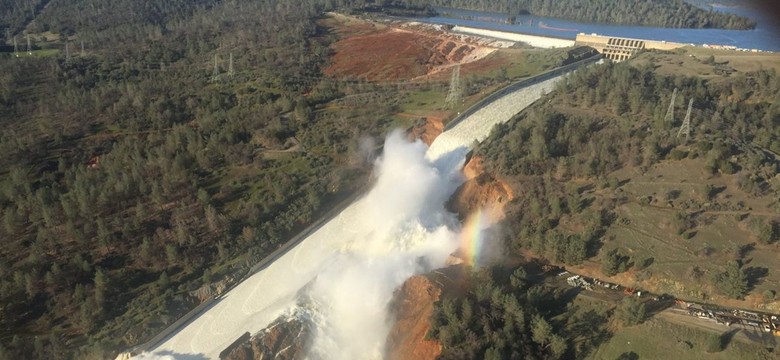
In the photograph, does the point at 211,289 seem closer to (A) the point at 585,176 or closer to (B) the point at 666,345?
(B) the point at 666,345

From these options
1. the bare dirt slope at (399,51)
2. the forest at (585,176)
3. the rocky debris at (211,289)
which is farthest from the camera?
the bare dirt slope at (399,51)

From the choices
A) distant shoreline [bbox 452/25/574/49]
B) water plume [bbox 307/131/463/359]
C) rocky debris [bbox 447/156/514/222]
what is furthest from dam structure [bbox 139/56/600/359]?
distant shoreline [bbox 452/25/574/49]

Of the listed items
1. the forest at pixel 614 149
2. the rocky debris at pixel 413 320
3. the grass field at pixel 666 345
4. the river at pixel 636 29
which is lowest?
the rocky debris at pixel 413 320

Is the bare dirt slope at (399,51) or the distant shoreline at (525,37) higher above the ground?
the distant shoreline at (525,37)

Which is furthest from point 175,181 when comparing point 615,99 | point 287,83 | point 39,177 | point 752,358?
point 752,358

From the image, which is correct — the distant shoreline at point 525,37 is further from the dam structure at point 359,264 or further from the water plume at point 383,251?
the water plume at point 383,251

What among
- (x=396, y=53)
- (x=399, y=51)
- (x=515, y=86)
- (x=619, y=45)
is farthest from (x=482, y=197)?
(x=619, y=45)

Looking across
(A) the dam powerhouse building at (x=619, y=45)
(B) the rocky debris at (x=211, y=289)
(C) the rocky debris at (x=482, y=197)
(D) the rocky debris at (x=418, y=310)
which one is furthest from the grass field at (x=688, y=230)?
(A) the dam powerhouse building at (x=619, y=45)

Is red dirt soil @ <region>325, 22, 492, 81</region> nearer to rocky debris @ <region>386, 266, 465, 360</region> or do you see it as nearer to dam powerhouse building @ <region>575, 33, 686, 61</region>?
dam powerhouse building @ <region>575, 33, 686, 61</region>

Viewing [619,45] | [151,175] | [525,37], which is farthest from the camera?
[525,37]
